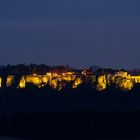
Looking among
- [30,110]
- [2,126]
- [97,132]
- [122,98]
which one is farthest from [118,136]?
[122,98]

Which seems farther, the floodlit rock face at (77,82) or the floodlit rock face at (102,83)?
the floodlit rock face at (77,82)

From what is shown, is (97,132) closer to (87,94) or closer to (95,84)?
(87,94)

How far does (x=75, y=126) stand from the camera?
46750 millimetres

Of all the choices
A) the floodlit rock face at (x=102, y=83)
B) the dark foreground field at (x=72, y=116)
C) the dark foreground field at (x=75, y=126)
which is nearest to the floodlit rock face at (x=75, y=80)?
the floodlit rock face at (x=102, y=83)

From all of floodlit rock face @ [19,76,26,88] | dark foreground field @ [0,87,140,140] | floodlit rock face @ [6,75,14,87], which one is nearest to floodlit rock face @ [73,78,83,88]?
floodlit rock face @ [19,76,26,88]

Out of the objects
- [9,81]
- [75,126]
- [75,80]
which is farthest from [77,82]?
[75,126]

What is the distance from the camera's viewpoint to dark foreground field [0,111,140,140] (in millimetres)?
45312

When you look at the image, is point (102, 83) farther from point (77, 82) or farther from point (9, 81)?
point (9, 81)

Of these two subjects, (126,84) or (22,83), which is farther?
(22,83)

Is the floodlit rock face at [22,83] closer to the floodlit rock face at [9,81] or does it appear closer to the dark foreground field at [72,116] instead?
the floodlit rock face at [9,81]

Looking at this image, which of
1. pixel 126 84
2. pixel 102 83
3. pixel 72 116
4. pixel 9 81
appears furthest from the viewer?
pixel 9 81

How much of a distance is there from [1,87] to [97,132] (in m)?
27.5

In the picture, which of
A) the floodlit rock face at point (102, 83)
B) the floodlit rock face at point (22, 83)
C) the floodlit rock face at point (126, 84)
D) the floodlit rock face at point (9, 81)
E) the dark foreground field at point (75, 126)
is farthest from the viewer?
the floodlit rock face at point (9, 81)

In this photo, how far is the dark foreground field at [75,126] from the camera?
4531cm
